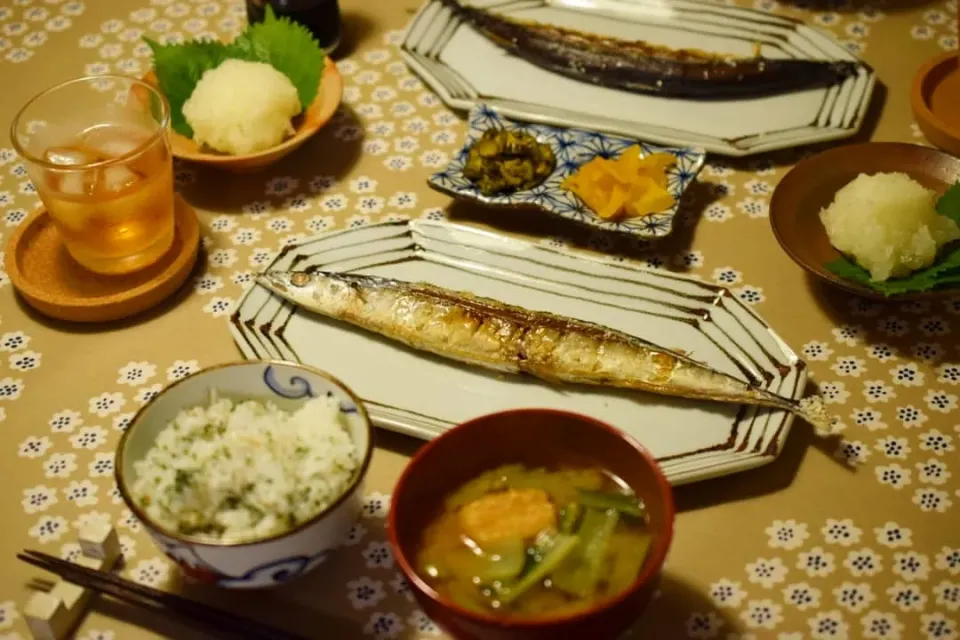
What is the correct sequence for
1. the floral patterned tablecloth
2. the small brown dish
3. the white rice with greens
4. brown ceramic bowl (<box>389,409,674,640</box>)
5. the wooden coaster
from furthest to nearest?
the small brown dish < the wooden coaster < the floral patterned tablecloth < the white rice with greens < brown ceramic bowl (<box>389,409,674,640</box>)

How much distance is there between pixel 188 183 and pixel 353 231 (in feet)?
1.38

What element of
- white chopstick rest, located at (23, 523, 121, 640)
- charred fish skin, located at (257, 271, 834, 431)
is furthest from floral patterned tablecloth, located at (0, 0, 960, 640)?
charred fish skin, located at (257, 271, 834, 431)

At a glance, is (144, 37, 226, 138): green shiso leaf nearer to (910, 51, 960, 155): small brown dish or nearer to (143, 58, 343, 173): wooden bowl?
(143, 58, 343, 173): wooden bowl

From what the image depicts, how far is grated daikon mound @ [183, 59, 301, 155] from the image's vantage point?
167 centimetres

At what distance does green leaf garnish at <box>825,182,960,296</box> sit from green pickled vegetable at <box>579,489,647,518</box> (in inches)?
23.5

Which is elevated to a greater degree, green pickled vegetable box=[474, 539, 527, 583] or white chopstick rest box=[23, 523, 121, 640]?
green pickled vegetable box=[474, 539, 527, 583]

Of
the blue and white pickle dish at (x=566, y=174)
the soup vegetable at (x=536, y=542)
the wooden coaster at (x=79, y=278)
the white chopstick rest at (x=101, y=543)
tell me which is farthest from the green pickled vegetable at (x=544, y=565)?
the wooden coaster at (x=79, y=278)

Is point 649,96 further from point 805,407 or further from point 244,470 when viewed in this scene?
point 244,470

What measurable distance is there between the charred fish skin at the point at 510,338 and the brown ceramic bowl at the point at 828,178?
0.33 metres

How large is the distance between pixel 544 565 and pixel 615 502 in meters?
0.12

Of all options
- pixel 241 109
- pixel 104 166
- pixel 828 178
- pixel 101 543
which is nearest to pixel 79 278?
pixel 104 166

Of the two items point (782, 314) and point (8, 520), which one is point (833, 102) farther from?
point (8, 520)

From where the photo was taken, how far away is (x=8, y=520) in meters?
1.27

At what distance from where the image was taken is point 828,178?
5.27 feet
